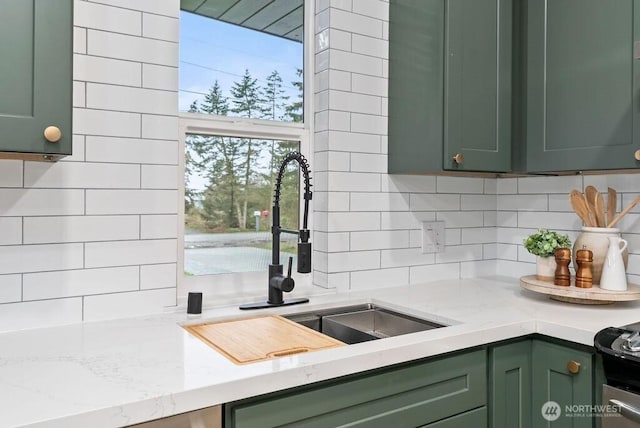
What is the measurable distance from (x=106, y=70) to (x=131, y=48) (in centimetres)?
11

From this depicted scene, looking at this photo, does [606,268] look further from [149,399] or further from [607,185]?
[149,399]

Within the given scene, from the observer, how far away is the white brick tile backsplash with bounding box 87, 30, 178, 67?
149 cm

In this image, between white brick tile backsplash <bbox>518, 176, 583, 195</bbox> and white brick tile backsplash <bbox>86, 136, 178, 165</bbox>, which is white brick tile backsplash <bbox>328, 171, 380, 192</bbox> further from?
white brick tile backsplash <bbox>518, 176, 583, 195</bbox>

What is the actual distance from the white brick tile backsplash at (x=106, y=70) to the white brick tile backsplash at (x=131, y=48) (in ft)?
0.06

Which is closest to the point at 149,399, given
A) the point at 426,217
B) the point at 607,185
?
the point at 426,217

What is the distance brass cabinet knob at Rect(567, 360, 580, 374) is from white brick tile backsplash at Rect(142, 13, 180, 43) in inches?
64.2

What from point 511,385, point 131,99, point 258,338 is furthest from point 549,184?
point 131,99

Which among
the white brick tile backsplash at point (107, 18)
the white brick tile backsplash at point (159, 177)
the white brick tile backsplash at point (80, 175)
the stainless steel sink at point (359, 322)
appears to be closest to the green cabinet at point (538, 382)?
the stainless steel sink at point (359, 322)

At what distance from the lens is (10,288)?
4.52ft

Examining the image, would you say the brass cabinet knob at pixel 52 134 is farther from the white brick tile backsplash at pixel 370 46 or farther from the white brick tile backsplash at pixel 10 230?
the white brick tile backsplash at pixel 370 46

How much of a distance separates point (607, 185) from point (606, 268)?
466mm

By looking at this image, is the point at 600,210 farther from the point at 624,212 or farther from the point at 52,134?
the point at 52,134

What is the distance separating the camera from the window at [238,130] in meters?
1.79

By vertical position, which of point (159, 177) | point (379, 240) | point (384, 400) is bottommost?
point (384, 400)
